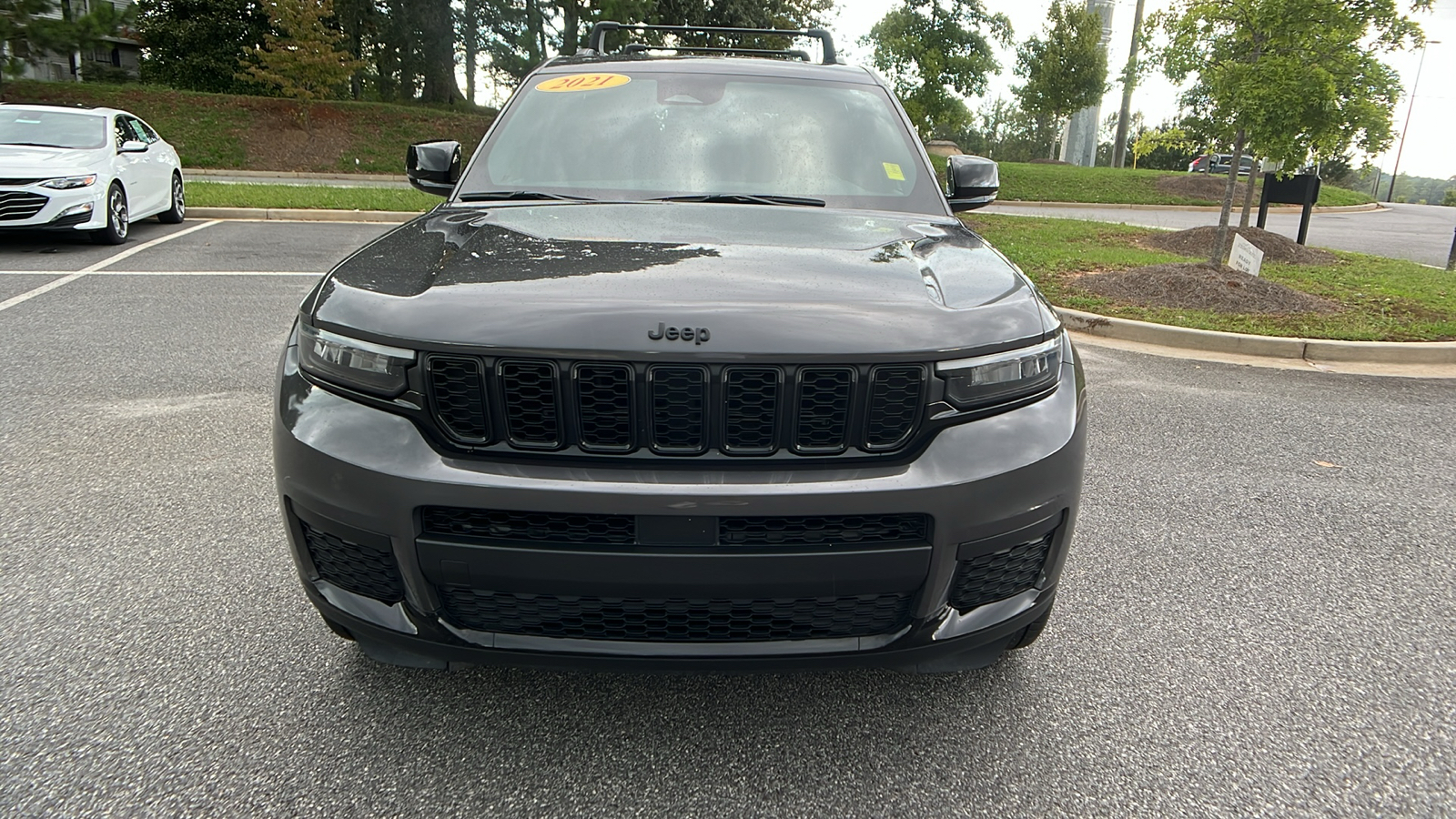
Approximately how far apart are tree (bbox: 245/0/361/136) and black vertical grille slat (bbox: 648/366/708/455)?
25.2 metres

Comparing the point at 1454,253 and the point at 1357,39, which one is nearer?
the point at 1357,39

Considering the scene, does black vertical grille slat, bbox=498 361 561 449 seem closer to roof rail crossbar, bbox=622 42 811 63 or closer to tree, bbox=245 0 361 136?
roof rail crossbar, bbox=622 42 811 63

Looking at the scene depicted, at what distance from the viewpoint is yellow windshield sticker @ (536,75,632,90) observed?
3609 mm

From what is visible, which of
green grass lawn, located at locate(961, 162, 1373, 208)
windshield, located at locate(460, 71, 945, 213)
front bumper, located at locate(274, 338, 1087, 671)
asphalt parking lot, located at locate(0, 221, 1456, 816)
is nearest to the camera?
front bumper, located at locate(274, 338, 1087, 671)

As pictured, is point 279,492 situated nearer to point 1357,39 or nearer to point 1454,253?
point 1357,39

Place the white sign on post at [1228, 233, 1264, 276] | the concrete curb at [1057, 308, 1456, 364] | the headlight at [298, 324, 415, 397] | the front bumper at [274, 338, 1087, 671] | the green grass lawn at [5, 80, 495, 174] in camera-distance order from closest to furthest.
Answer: the front bumper at [274, 338, 1087, 671] < the headlight at [298, 324, 415, 397] < the concrete curb at [1057, 308, 1456, 364] < the white sign on post at [1228, 233, 1264, 276] < the green grass lawn at [5, 80, 495, 174]

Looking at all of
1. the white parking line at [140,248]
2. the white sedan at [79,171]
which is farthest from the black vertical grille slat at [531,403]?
the white sedan at [79,171]

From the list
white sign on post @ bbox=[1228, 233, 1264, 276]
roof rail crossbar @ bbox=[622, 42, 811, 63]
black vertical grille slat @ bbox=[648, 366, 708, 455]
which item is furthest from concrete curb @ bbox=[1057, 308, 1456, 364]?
black vertical grille slat @ bbox=[648, 366, 708, 455]

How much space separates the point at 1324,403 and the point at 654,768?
17.4 feet

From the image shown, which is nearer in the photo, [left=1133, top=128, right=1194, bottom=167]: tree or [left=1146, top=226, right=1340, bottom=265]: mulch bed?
[left=1133, top=128, right=1194, bottom=167]: tree

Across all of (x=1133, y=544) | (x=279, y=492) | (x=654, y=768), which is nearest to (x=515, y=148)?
(x=279, y=492)

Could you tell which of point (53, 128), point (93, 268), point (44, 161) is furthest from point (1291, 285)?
point (53, 128)

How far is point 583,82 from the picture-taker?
3.66 m

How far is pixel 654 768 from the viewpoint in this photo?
7.51ft
